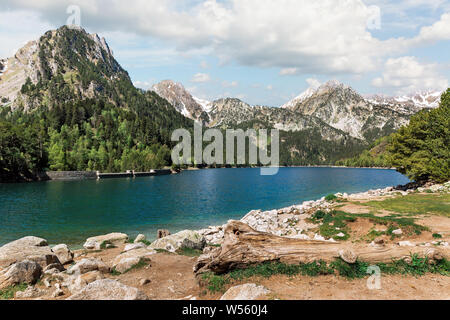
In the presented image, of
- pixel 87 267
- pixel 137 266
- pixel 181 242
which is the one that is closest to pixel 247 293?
pixel 137 266

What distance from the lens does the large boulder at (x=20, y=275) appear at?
1448 cm

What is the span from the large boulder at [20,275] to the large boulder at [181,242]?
9556 mm

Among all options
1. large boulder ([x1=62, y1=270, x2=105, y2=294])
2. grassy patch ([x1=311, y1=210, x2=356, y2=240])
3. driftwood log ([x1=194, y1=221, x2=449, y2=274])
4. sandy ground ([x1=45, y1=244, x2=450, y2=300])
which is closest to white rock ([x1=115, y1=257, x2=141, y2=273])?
large boulder ([x1=62, y1=270, x2=105, y2=294])

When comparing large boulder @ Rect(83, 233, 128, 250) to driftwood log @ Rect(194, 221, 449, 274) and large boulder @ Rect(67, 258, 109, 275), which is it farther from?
driftwood log @ Rect(194, 221, 449, 274)

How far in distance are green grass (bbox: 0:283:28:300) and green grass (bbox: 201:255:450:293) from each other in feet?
31.5

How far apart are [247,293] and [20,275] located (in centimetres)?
1269

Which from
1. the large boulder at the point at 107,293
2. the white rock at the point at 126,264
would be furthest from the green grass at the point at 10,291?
the large boulder at the point at 107,293

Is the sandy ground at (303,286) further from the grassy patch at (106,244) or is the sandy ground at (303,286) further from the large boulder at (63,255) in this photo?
the grassy patch at (106,244)

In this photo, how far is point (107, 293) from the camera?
36.6 feet

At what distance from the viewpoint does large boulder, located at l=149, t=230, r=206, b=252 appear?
2348 centimetres

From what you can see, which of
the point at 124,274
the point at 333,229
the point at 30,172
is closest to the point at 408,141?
the point at 333,229

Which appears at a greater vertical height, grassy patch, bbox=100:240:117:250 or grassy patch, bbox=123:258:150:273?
grassy patch, bbox=123:258:150:273

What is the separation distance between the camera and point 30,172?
130 m
